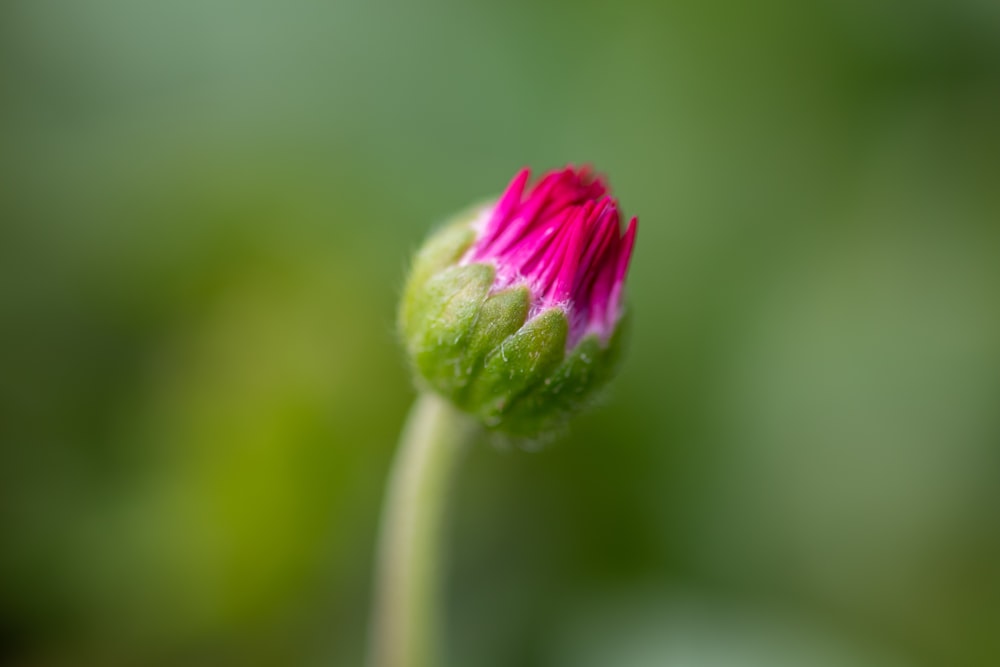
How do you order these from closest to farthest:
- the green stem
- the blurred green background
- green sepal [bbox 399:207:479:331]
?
green sepal [bbox 399:207:479:331], the green stem, the blurred green background

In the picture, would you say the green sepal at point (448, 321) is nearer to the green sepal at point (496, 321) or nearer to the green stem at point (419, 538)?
the green sepal at point (496, 321)

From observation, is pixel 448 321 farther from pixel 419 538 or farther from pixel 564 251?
pixel 419 538

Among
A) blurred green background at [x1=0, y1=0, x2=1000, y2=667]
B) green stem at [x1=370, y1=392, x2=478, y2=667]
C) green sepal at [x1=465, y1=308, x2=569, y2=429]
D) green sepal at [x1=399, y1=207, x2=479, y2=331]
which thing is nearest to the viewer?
green sepal at [x1=465, y1=308, x2=569, y2=429]

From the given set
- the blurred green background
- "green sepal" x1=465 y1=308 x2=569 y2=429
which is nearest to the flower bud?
"green sepal" x1=465 y1=308 x2=569 y2=429

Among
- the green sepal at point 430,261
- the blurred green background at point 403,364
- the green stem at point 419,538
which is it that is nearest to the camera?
the green sepal at point 430,261

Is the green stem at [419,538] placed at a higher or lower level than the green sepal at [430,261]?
lower

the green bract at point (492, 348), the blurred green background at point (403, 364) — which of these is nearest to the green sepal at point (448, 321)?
the green bract at point (492, 348)

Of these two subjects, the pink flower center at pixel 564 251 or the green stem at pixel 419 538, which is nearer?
the pink flower center at pixel 564 251

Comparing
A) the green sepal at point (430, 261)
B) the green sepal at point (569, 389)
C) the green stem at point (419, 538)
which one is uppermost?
the green sepal at point (430, 261)

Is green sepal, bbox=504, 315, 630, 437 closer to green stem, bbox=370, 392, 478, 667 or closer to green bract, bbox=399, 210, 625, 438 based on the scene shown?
green bract, bbox=399, 210, 625, 438
